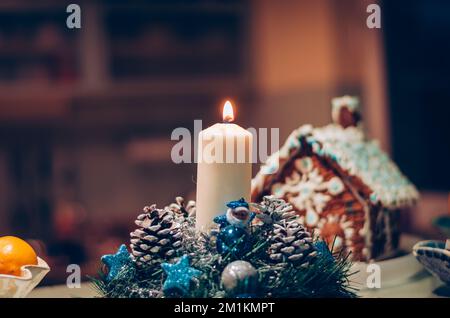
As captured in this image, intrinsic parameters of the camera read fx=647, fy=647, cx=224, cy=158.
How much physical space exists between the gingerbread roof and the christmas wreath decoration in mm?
251

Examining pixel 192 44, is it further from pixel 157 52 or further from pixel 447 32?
pixel 447 32

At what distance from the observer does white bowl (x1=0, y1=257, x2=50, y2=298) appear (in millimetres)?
745

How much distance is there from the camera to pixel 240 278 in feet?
2.20

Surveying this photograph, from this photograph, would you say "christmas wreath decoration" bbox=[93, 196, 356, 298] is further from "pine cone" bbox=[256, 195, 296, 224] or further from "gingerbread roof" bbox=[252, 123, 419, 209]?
"gingerbread roof" bbox=[252, 123, 419, 209]

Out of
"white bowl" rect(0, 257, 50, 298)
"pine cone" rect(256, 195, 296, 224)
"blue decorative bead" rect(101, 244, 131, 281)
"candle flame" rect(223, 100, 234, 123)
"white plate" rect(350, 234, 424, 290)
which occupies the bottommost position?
"white plate" rect(350, 234, 424, 290)

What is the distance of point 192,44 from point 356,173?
8.83 feet

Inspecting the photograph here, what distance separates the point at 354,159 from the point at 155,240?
43 centimetres

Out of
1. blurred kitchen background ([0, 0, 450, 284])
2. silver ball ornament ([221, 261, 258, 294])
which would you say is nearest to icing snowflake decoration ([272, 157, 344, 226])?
silver ball ornament ([221, 261, 258, 294])

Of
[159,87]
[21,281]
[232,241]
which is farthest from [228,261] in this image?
[159,87]

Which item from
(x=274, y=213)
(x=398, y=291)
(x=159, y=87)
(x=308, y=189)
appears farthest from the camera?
(x=159, y=87)

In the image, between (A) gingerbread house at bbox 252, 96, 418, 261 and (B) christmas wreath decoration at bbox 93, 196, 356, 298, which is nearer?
(B) christmas wreath decoration at bbox 93, 196, 356, 298

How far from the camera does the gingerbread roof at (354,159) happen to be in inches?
39.8

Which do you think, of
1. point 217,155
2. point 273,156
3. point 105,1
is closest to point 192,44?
point 105,1

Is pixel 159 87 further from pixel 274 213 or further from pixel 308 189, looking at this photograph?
pixel 274 213
